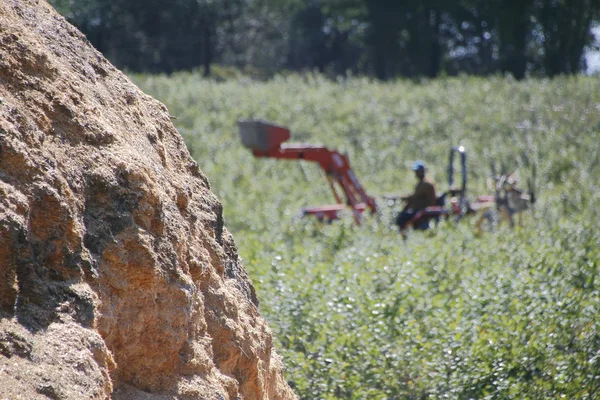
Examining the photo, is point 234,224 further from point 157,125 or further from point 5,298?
point 5,298

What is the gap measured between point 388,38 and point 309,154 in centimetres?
3712

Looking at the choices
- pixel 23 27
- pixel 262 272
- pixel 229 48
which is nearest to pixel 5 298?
pixel 23 27

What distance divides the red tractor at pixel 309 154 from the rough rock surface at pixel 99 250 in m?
9.49

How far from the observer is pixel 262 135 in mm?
13438

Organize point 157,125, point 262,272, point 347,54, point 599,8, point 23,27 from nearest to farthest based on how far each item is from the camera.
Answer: point 23,27 → point 157,125 → point 262,272 → point 599,8 → point 347,54

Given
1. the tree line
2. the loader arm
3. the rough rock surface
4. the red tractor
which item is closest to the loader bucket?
the red tractor

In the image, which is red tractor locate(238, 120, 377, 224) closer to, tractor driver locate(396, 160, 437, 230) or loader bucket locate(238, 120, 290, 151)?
loader bucket locate(238, 120, 290, 151)

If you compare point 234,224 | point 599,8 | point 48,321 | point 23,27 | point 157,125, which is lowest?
point 234,224

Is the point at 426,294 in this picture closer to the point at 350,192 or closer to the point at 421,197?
the point at 421,197

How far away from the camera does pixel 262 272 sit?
7293 millimetres

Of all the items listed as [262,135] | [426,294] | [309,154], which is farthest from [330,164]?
[426,294]

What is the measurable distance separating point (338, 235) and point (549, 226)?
10.4ft

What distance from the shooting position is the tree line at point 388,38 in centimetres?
3762

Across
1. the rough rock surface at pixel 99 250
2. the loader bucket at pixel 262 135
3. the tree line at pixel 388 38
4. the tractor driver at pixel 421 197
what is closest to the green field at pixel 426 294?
the tractor driver at pixel 421 197
